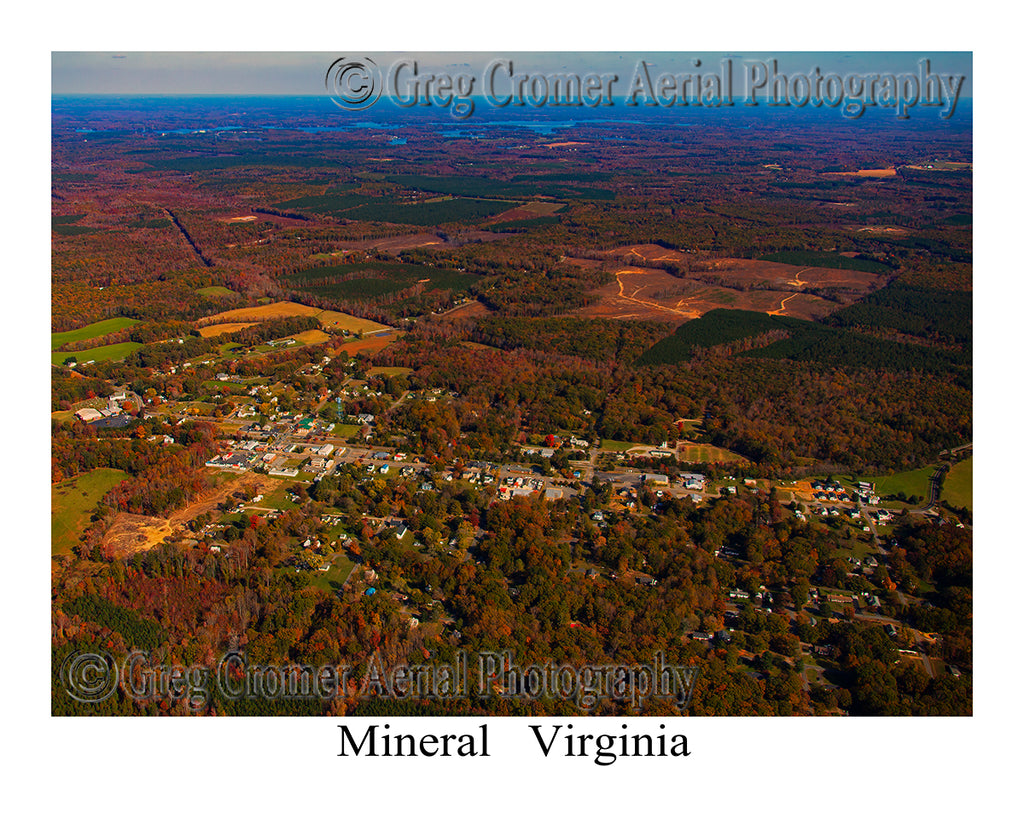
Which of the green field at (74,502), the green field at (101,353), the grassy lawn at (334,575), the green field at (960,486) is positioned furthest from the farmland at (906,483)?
the green field at (101,353)

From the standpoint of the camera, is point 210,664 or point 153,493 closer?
point 210,664

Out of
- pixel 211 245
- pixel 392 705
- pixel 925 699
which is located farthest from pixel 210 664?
pixel 211 245

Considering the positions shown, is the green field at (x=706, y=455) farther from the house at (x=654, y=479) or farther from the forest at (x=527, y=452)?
the house at (x=654, y=479)

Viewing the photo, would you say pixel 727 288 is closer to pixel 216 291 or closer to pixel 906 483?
pixel 906 483

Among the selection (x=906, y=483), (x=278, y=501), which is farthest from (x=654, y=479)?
(x=278, y=501)

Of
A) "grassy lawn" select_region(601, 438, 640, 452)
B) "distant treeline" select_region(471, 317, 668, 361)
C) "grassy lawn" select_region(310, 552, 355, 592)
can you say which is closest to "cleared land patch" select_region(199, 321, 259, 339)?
"distant treeline" select_region(471, 317, 668, 361)

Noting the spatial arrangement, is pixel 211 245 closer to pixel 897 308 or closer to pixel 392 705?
pixel 897 308

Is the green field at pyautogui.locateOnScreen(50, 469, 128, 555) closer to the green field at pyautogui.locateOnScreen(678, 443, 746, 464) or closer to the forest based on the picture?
the forest
